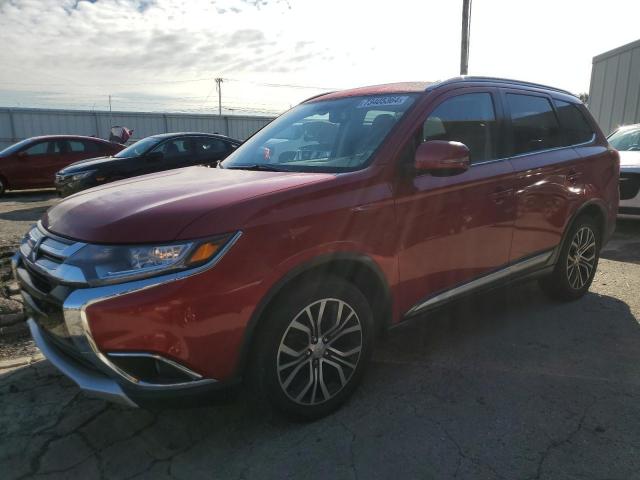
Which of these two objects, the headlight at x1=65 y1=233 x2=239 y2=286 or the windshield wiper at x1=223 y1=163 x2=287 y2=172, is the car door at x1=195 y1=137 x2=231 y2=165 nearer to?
the windshield wiper at x1=223 y1=163 x2=287 y2=172

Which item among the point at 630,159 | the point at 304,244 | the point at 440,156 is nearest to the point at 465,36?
the point at 630,159

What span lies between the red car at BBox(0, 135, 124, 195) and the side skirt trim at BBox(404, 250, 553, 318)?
1190 cm

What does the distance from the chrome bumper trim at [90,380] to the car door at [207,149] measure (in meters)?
8.05

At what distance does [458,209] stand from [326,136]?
976 millimetres

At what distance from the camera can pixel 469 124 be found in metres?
3.39

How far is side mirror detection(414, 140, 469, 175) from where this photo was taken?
8.86 ft

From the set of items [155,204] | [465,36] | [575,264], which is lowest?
[575,264]

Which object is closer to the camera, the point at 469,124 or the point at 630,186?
the point at 469,124

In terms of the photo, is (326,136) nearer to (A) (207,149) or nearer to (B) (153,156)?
(B) (153,156)

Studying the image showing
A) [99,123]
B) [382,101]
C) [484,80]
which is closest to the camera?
[382,101]

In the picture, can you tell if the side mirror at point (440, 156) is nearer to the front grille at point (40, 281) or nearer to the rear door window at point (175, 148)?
the front grille at point (40, 281)

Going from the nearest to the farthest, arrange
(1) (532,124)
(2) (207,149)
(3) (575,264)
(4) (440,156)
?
(4) (440,156), (1) (532,124), (3) (575,264), (2) (207,149)

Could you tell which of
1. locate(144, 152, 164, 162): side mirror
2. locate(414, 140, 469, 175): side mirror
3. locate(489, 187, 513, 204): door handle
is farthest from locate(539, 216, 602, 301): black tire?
locate(144, 152, 164, 162): side mirror

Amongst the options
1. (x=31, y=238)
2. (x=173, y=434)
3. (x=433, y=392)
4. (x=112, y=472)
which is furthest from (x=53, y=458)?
(x=433, y=392)
